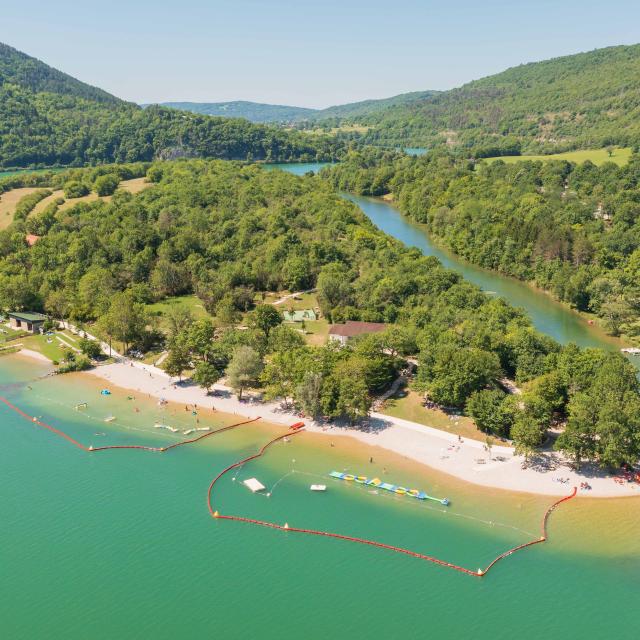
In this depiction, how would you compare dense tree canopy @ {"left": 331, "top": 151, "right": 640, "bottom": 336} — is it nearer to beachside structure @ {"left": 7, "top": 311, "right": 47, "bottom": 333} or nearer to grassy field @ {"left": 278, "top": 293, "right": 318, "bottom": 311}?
grassy field @ {"left": 278, "top": 293, "right": 318, "bottom": 311}

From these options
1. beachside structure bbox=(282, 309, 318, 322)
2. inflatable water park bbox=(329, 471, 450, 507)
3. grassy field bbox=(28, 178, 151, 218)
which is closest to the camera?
inflatable water park bbox=(329, 471, 450, 507)

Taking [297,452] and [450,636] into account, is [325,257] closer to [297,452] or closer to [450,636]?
[297,452]

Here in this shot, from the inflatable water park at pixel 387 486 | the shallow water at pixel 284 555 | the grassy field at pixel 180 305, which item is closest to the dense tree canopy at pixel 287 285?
the grassy field at pixel 180 305

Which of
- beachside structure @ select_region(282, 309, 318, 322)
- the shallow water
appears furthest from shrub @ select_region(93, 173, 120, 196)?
the shallow water

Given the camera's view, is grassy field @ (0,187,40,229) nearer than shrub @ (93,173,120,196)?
Yes

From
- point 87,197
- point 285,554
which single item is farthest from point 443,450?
point 87,197

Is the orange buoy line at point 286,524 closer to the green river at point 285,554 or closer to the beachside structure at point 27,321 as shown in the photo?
the green river at point 285,554
